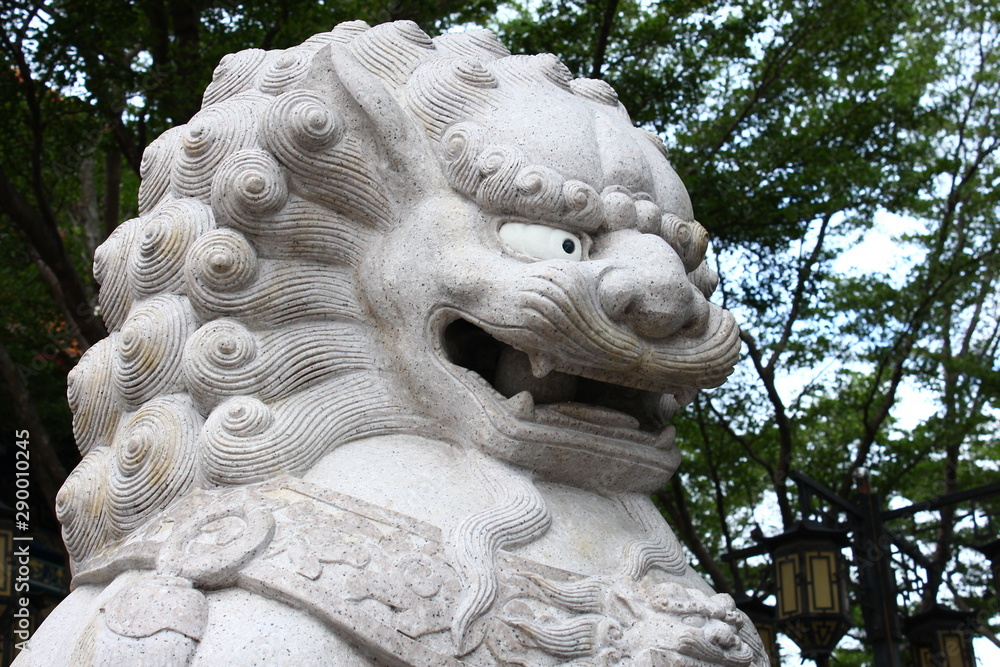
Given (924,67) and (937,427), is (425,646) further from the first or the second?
(924,67)

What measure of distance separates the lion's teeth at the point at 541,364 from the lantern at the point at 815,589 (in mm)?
3681

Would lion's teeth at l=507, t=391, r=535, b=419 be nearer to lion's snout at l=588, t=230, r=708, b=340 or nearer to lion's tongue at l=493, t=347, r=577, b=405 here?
lion's tongue at l=493, t=347, r=577, b=405

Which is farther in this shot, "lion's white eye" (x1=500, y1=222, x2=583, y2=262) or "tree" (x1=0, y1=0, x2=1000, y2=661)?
"tree" (x1=0, y1=0, x2=1000, y2=661)

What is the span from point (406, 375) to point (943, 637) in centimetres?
470

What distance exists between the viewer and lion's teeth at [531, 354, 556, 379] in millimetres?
2814

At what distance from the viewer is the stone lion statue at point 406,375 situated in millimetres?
2490

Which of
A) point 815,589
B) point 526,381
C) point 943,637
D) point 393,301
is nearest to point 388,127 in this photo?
point 393,301

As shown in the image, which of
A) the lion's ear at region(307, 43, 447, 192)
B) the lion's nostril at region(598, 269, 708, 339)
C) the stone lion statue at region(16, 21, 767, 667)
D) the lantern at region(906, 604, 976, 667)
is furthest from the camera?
the lantern at region(906, 604, 976, 667)

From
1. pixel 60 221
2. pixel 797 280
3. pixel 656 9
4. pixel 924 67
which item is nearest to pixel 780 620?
pixel 797 280

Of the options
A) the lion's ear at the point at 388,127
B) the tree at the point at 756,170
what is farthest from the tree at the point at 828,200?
the lion's ear at the point at 388,127

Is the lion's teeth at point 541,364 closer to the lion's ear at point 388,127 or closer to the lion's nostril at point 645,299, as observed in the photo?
the lion's nostril at point 645,299

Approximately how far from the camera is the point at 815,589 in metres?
6.08

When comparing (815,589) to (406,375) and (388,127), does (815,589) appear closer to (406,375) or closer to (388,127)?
(406,375)

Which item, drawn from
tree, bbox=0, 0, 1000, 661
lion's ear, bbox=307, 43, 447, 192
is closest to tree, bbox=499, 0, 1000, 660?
tree, bbox=0, 0, 1000, 661
